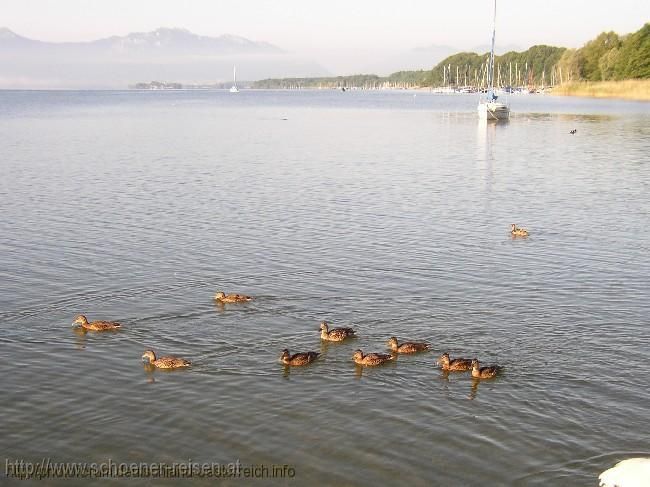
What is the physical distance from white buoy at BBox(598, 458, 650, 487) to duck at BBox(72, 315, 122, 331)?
14341 millimetres

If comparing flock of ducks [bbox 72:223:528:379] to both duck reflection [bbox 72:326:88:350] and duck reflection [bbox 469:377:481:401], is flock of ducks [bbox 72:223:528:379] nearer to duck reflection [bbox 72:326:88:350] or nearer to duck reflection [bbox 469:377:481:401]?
duck reflection [bbox 469:377:481:401]

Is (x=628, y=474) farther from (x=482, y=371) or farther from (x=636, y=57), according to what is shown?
(x=636, y=57)

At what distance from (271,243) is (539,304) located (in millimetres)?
13067

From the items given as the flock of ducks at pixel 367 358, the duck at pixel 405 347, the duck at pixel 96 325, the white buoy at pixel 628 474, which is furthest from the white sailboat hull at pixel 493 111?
the white buoy at pixel 628 474

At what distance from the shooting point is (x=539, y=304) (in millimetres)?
25781

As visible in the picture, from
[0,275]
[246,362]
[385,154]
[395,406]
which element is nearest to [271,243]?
[0,275]

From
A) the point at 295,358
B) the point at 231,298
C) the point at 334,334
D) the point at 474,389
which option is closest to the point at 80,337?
the point at 231,298

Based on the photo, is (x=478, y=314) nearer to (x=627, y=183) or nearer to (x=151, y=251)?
(x=151, y=251)

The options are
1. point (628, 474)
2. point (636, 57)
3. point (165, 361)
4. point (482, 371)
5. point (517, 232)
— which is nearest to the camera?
point (628, 474)

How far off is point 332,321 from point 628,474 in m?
11.1

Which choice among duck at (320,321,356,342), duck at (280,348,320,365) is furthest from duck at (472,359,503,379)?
duck at (280,348,320,365)

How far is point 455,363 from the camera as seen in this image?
20.1 m

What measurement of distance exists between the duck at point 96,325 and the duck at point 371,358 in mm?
7552

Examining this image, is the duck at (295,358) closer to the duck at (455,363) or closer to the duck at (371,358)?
the duck at (371,358)
